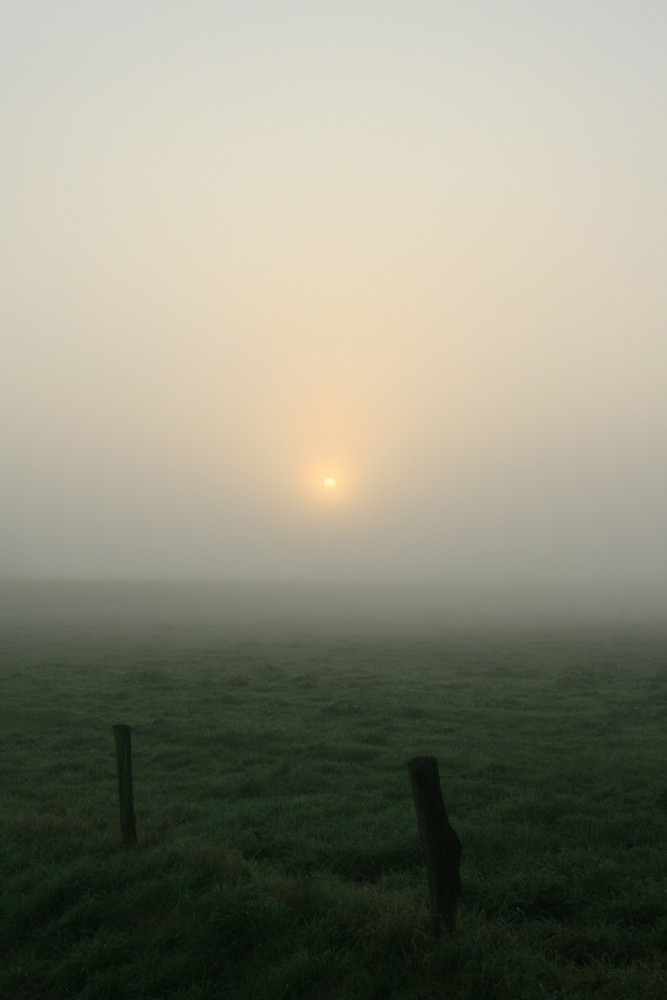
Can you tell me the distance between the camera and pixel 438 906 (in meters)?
6.46

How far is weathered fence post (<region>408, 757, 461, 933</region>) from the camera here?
6.40m

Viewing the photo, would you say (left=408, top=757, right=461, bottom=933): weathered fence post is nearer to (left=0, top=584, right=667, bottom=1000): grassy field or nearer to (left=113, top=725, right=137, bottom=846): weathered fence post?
(left=0, top=584, right=667, bottom=1000): grassy field

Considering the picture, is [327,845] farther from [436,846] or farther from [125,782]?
[436,846]

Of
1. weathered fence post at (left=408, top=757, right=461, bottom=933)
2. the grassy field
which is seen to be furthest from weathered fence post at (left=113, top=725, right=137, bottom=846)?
weathered fence post at (left=408, top=757, right=461, bottom=933)

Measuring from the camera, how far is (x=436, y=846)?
6.46 m

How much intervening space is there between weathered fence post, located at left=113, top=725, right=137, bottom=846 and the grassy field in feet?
0.87

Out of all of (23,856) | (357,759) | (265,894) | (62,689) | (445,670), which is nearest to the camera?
(265,894)

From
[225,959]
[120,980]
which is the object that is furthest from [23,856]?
[225,959]

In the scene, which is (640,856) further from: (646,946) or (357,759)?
(357,759)

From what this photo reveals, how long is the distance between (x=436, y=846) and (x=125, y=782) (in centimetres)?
503

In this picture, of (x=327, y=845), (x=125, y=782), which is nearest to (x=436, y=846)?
(x=327, y=845)

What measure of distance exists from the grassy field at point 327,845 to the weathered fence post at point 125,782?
266 millimetres

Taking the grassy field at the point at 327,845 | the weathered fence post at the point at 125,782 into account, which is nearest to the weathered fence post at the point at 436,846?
the grassy field at the point at 327,845

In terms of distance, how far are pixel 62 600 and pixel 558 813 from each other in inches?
4033
